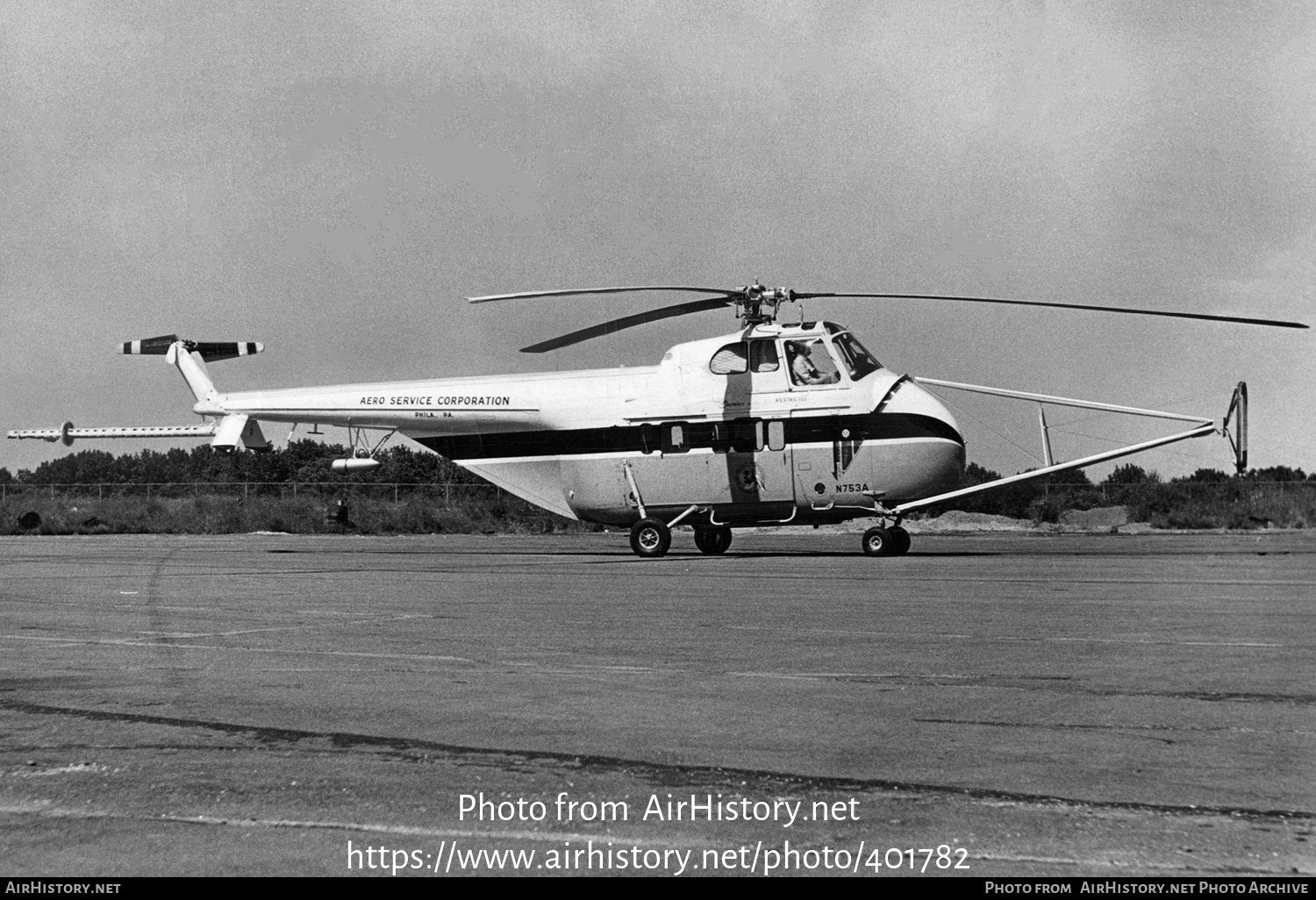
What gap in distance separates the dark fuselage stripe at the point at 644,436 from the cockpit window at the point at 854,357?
96 centimetres

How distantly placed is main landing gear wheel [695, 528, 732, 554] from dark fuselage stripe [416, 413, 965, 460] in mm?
2141

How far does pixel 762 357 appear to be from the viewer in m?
26.7

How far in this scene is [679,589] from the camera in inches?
699

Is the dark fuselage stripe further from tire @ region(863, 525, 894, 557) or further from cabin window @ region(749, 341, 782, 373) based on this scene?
tire @ region(863, 525, 894, 557)

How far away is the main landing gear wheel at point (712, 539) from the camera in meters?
28.6

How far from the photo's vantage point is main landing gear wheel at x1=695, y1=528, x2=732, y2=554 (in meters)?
28.6

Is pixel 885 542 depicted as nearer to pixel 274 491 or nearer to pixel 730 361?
pixel 730 361

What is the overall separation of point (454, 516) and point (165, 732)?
4731cm

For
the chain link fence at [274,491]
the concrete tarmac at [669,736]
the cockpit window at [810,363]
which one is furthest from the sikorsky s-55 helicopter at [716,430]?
the chain link fence at [274,491]

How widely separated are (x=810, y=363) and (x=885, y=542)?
12.7 ft

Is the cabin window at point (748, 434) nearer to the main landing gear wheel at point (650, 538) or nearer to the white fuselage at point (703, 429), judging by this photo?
the white fuselage at point (703, 429)

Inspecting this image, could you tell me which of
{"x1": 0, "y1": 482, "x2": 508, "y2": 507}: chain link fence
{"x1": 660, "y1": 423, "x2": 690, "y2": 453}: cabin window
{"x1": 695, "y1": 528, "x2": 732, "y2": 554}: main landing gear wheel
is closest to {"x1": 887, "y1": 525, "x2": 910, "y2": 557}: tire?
{"x1": 695, "y1": 528, "x2": 732, "y2": 554}: main landing gear wheel
